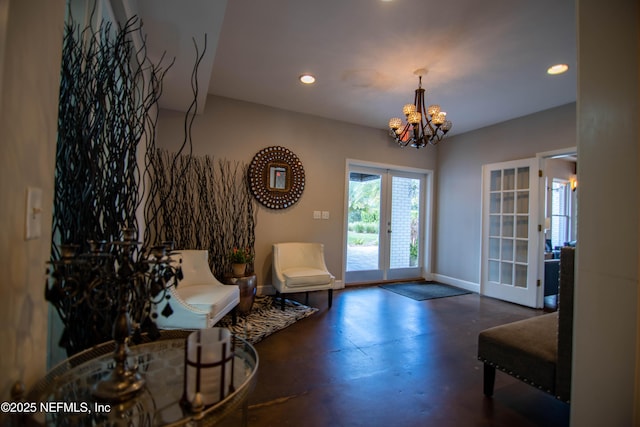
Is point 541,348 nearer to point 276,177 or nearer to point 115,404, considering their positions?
point 115,404

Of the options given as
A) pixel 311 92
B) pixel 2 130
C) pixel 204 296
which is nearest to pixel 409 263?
pixel 311 92

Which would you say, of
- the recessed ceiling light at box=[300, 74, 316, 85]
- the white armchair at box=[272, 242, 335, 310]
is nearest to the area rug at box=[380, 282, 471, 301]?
the white armchair at box=[272, 242, 335, 310]

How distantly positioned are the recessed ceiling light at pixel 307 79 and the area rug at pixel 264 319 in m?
2.65

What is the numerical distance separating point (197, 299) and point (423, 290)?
3.59 metres

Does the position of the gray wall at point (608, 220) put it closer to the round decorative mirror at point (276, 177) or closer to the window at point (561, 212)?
the round decorative mirror at point (276, 177)

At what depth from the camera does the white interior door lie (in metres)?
4.14

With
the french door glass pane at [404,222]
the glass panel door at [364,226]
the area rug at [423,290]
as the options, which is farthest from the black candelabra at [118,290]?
the french door glass pane at [404,222]

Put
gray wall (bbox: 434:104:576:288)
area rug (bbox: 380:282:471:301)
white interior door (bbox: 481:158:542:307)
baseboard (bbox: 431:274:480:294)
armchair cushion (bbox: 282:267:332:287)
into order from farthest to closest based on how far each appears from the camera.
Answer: baseboard (bbox: 431:274:480:294), area rug (bbox: 380:282:471:301), white interior door (bbox: 481:158:542:307), gray wall (bbox: 434:104:576:288), armchair cushion (bbox: 282:267:332:287)

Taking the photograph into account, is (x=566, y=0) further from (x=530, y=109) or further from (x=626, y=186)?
(x=530, y=109)

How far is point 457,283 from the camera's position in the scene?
5.18 meters

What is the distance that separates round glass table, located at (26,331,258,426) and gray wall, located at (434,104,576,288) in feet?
15.5

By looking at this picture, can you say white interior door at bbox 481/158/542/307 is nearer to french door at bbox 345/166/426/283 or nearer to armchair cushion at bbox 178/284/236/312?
french door at bbox 345/166/426/283

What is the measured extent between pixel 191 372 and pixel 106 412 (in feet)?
0.78

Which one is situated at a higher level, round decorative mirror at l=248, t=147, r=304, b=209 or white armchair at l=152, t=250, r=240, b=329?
round decorative mirror at l=248, t=147, r=304, b=209
